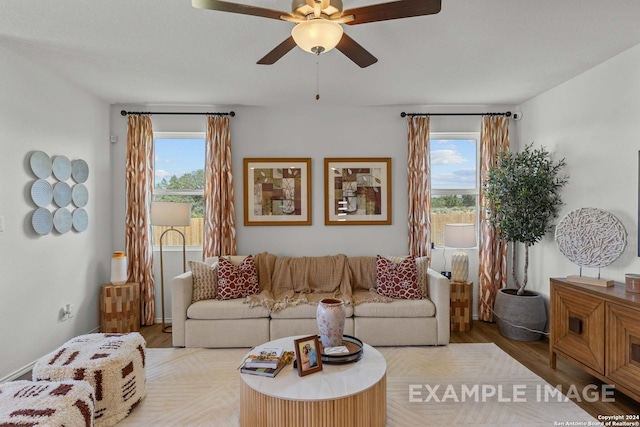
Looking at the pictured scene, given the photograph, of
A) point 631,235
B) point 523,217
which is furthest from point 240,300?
point 631,235

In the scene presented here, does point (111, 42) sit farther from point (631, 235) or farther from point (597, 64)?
point (631, 235)

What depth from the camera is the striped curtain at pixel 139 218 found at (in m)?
4.27

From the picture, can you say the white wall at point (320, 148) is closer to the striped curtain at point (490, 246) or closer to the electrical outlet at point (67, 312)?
the striped curtain at point (490, 246)

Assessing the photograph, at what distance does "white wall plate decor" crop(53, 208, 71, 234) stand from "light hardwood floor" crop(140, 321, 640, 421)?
1.42 meters

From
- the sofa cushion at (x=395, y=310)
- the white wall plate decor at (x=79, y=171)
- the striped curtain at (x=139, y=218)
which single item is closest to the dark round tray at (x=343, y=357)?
the sofa cushion at (x=395, y=310)

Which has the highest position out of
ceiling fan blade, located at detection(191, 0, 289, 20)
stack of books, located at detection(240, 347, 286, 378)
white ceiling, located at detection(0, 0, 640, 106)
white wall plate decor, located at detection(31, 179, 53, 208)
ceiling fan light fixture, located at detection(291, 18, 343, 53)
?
white ceiling, located at detection(0, 0, 640, 106)

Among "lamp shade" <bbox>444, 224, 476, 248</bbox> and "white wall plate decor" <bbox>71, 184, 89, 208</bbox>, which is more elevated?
"white wall plate decor" <bbox>71, 184, 89, 208</bbox>

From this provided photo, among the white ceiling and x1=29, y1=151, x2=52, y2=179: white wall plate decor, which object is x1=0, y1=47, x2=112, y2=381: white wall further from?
the white ceiling

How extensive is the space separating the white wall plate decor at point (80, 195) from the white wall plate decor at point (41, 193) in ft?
1.08

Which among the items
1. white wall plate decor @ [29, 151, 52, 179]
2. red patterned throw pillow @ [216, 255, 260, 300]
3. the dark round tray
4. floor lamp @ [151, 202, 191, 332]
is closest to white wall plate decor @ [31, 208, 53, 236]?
white wall plate decor @ [29, 151, 52, 179]

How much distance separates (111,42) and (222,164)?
70.8 inches

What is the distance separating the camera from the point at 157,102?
4.25 metres

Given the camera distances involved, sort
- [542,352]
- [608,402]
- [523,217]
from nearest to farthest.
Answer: [608,402]
[542,352]
[523,217]

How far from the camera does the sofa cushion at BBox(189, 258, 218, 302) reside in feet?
11.9
